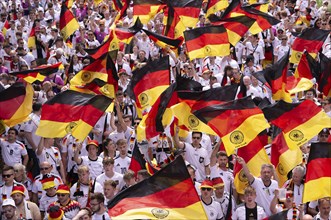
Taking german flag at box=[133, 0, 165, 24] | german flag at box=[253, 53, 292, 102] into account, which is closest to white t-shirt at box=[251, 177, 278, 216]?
german flag at box=[253, 53, 292, 102]

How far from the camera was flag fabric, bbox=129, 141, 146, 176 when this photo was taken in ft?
40.3

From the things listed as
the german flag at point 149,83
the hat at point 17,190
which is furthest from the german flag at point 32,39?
the hat at point 17,190

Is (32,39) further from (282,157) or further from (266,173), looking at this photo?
(266,173)

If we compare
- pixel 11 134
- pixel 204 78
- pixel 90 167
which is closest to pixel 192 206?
pixel 90 167

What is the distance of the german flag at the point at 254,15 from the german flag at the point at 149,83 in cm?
503

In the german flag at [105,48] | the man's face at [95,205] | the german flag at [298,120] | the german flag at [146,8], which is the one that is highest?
the german flag at [298,120]

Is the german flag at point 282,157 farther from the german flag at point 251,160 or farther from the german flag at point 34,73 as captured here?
the german flag at point 34,73

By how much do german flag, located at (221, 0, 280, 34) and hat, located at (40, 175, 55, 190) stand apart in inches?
297

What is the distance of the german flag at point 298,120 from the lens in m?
11.8

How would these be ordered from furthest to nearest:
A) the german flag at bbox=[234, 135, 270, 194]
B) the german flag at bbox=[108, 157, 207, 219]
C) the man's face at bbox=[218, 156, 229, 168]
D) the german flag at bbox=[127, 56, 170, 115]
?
the german flag at bbox=[127, 56, 170, 115]
the man's face at bbox=[218, 156, 229, 168]
the german flag at bbox=[234, 135, 270, 194]
the german flag at bbox=[108, 157, 207, 219]

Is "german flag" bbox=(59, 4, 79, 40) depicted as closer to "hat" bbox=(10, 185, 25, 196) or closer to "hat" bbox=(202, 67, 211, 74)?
"hat" bbox=(202, 67, 211, 74)

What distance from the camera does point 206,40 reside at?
53.3ft

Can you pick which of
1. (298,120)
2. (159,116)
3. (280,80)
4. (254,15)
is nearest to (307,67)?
(280,80)

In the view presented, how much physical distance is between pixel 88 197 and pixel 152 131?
1.40 m
